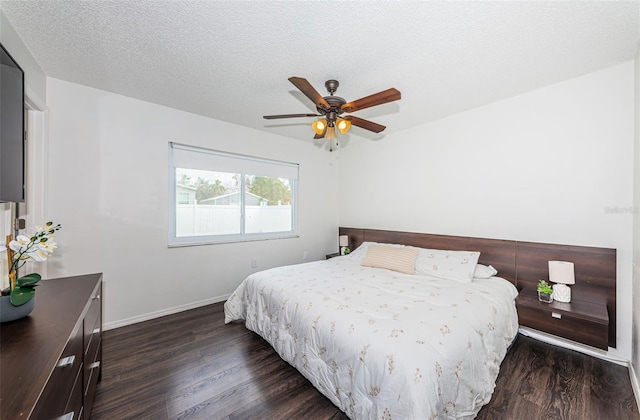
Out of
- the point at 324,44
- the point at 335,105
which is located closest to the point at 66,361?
the point at 335,105

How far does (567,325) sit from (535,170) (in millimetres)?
1433

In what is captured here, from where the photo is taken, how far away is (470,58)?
198 cm

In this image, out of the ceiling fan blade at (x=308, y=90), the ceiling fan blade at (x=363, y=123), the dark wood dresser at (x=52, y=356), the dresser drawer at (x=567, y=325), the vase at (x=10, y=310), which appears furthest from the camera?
the ceiling fan blade at (x=363, y=123)

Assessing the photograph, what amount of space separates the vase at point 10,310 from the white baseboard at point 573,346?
12.3 ft

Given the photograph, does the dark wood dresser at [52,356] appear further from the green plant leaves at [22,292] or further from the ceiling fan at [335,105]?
the ceiling fan at [335,105]

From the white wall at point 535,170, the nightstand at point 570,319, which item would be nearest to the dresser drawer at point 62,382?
the nightstand at point 570,319

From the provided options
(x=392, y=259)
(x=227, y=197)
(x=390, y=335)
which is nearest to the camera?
(x=390, y=335)

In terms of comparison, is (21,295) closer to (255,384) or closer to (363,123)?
(255,384)

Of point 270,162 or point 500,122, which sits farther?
point 270,162

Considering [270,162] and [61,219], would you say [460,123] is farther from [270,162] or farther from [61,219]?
[61,219]

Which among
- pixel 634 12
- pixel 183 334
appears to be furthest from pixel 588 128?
pixel 183 334

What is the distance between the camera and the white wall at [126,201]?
242 cm

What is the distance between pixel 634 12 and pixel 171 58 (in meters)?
3.18

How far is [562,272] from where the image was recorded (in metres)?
2.11
